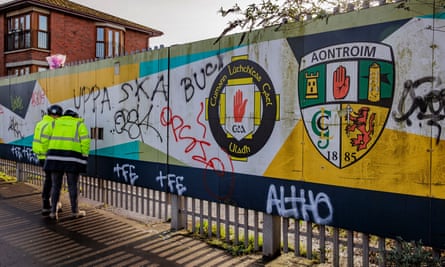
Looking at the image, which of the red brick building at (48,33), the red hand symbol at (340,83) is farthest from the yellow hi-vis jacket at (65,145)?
the red brick building at (48,33)

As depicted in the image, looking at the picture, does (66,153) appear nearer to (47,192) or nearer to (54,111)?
Result: (54,111)

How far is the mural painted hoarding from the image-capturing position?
3.63 meters

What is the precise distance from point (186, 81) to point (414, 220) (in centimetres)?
363

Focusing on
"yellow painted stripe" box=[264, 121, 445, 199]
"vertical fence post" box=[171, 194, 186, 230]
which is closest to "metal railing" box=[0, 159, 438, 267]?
"vertical fence post" box=[171, 194, 186, 230]

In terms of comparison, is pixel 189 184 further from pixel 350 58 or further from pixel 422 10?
pixel 422 10

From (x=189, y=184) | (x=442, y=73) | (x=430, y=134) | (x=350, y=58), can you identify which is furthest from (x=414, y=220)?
(x=189, y=184)

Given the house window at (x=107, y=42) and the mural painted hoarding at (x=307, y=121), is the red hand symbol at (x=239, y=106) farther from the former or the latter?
the house window at (x=107, y=42)

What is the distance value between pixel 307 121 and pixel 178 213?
9.26 feet

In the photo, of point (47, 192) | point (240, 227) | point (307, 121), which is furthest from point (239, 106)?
point (47, 192)

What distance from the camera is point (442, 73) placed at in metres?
3.46

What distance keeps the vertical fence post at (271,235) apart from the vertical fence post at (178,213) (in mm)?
1687

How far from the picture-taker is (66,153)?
22.7 feet

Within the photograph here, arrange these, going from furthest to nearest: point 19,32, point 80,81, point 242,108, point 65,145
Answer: point 19,32 → point 80,81 → point 65,145 → point 242,108

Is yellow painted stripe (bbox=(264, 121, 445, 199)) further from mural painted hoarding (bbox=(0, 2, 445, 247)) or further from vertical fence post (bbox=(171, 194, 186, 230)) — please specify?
vertical fence post (bbox=(171, 194, 186, 230))
